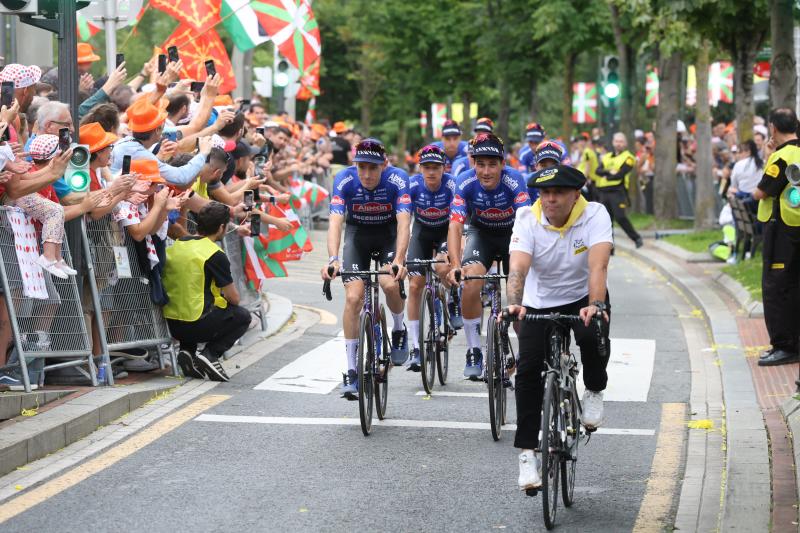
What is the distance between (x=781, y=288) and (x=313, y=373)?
3976mm

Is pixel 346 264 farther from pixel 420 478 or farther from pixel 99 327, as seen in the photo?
pixel 420 478

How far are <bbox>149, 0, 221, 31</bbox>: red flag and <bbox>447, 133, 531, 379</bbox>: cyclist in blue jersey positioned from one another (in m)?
5.67

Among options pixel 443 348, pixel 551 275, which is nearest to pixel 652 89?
pixel 443 348

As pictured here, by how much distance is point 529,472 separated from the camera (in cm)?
681

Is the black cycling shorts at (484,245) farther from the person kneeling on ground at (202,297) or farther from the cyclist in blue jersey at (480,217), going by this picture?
the person kneeling on ground at (202,297)

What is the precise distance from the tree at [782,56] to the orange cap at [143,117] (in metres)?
9.67

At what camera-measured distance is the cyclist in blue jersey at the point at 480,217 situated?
1059 cm

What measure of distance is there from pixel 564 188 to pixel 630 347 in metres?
6.69

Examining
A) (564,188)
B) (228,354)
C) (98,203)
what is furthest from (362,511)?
(228,354)

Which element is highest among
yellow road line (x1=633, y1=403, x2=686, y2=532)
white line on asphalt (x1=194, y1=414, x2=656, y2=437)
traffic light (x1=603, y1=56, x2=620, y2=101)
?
traffic light (x1=603, y1=56, x2=620, y2=101)

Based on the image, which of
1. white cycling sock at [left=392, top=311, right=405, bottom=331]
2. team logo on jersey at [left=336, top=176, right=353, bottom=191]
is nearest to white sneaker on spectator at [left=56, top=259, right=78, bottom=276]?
team logo on jersey at [left=336, top=176, right=353, bottom=191]

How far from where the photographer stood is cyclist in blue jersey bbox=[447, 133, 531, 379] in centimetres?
1059

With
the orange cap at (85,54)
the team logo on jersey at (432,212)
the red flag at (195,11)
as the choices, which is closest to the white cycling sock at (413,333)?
the team logo on jersey at (432,212)

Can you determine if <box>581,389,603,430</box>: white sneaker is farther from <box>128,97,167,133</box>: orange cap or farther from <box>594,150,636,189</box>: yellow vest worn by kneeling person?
<box>594,150,636,189</box>: yellow vest worn by kneeling person
